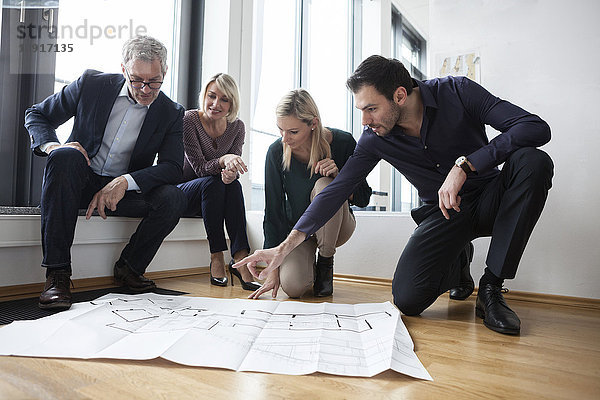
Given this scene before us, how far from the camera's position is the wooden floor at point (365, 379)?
0.72 meters

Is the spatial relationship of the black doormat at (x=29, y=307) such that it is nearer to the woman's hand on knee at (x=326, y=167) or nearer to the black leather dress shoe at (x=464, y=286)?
the woman's hand on knee at (x=326, y=167)

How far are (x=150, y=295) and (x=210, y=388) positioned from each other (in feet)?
2.78

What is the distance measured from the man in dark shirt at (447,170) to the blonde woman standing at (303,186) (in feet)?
0.90

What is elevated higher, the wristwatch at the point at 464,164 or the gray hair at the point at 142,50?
the gray hair at the point at 142,50

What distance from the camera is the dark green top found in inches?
69.2

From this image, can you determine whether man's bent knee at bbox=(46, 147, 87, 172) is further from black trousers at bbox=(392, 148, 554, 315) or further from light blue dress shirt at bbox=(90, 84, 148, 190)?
black trousers at bbox=(392, 148, 554, 315)

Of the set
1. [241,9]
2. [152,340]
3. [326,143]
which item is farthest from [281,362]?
[241,9]

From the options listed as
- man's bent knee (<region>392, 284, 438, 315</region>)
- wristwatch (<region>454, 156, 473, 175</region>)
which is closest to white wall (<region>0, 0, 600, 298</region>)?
man's bent knee (<region>392, 284, 438, 315</region>)

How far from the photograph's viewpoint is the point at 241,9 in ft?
9.06

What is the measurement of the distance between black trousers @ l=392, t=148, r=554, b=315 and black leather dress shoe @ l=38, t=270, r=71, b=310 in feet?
3.40

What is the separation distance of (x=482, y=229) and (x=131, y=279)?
4.32 feet

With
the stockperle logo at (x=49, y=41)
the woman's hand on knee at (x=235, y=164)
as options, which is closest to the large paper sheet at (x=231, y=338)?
the woman's hand on knee at (x=235, y=164)

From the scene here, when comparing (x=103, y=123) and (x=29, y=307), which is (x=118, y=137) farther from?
(x=29, y=307)

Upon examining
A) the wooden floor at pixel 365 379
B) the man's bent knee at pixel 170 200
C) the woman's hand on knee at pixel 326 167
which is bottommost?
the wooden floor at pixel 365 379
